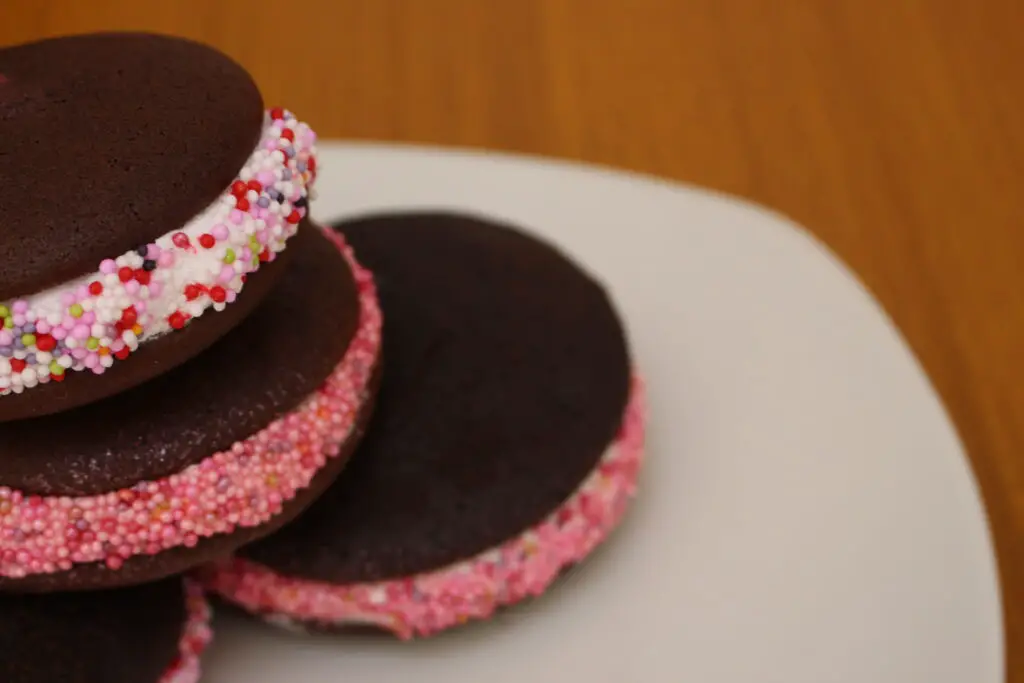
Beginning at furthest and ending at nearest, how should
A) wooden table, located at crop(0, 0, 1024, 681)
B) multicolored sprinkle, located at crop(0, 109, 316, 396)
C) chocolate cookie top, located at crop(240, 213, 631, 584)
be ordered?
wooden table, located at crop(0, 0, 1024, 681) < chocolate cookie top, located at crop(240, 213, 631, 584) < multicolored sprinkle, located at crop(0, 109, 316, 396)

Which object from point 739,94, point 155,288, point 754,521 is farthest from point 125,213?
point 739,94

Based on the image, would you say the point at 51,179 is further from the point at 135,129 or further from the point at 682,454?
the point at 682,454

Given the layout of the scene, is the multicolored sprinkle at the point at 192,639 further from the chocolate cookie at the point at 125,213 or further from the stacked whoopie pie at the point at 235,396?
the chocolate cookie at the point at 125,213

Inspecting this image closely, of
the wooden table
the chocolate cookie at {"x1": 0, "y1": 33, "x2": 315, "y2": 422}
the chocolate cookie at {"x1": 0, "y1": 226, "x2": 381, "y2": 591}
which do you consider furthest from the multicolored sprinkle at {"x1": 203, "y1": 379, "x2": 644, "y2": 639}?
the wooden table

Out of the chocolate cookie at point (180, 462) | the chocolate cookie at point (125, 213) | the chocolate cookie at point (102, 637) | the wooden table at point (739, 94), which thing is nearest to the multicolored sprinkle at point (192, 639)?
the chocolate cookie at point (102, 637)

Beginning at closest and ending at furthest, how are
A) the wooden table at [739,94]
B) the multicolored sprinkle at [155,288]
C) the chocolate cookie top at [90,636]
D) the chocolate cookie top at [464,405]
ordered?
the multicolored sprinkle at [155,288] < the chocolate cookie top at [90,636] < the chocolate cookie top at [464,405] < the wooden table at [739,94]

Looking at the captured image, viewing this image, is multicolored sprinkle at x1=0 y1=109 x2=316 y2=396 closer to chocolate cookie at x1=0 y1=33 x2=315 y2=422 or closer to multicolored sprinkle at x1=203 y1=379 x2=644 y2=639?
chocolate cookie at x1=0 y1=33 x2=315 y2=422

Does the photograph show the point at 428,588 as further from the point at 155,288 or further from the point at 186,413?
the point at 155,288
